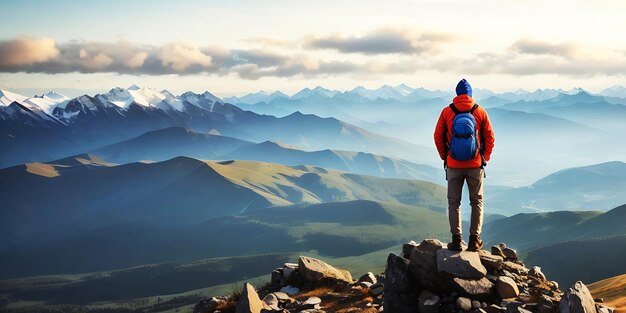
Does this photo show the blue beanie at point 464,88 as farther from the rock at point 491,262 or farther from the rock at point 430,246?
the rock at point 491,262

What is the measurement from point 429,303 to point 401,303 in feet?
4.51

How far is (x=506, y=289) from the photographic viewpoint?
67.3 feet

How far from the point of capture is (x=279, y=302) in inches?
1043

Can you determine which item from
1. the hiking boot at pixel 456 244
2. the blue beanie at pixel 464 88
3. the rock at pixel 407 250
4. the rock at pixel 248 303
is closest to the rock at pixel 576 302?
the hiking boot at pixel 456 244

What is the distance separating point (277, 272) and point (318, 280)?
3.28 metres

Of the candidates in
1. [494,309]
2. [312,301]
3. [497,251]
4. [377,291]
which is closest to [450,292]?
[494,309]

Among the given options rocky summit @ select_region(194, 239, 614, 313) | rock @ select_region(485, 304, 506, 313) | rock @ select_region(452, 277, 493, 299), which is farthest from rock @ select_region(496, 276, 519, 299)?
rock @ select_region(485, 304, 506, 313)

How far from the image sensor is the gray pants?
2119cm

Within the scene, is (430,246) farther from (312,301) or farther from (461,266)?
(312,301)

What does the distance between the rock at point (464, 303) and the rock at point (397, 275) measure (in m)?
2.38

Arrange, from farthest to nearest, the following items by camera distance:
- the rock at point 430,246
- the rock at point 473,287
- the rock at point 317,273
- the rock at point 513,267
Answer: the rock at point 317,273
the rock at point 513,267
the rock at point 430,246
the rock at point 473,287

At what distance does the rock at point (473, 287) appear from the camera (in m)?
20.1

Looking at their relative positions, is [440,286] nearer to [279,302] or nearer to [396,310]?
[396,310]

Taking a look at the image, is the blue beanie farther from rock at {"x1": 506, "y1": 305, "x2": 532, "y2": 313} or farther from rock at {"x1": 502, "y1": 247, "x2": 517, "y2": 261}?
rock at {"x1": 502, "y1": 247, "x2": 517, "y2": 261}
